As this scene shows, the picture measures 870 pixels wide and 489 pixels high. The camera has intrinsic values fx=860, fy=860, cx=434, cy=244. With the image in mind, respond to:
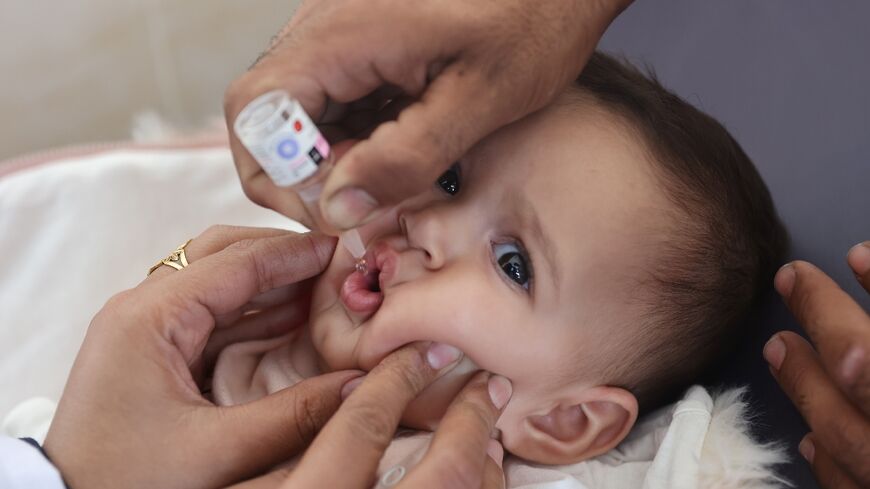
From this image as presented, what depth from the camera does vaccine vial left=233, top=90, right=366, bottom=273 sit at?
3.05ft

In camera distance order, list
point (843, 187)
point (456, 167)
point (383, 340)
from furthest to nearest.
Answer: point (843, 187)
point (456, 167)
point (383, 340)

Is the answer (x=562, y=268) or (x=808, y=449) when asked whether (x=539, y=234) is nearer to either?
(x=562, y=268)

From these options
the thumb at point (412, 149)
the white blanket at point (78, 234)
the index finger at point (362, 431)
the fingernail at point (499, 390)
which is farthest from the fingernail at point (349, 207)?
the white blanket at point (78, 234)

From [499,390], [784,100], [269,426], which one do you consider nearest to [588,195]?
[499,390]

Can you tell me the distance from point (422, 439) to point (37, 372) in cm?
96

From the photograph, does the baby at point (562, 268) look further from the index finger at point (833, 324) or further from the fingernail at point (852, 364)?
the fingernail at point (852, 364)

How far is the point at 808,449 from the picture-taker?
49.1 inches

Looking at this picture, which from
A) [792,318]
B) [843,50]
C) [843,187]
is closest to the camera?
[792,318]

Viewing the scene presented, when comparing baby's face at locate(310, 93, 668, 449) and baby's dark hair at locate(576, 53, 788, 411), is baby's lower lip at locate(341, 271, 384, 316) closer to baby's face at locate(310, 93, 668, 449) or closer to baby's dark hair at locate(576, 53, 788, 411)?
baby's face at locate(310, 93, 668, 449)

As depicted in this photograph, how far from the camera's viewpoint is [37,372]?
180 cm

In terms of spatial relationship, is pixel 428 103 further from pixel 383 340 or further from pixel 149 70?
pixel 149 70

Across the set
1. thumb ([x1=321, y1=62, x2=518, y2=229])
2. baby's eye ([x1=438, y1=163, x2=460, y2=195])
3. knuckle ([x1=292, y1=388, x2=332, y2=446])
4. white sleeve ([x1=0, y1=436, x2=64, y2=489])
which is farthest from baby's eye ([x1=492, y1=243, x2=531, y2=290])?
white sleeve ([x1=0, y1=436, x2=64, y2=489])

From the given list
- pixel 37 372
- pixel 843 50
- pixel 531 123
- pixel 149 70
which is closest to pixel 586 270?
pixel 531 123

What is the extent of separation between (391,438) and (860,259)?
73 cm
